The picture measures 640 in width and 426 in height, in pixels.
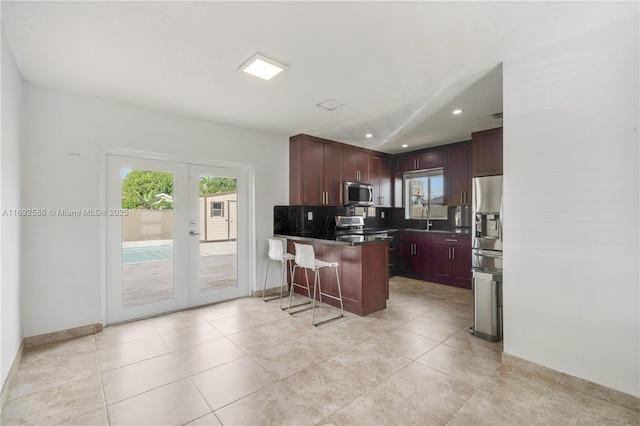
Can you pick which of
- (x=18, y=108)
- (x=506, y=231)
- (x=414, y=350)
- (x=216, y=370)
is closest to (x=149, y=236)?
(x=18, y=108)

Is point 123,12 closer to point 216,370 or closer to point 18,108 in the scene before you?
point 18,108

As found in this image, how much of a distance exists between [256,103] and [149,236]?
2026 mm

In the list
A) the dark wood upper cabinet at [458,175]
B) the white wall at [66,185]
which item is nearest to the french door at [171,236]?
the white wall at [66,185]

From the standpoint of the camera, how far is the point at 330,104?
3365mm

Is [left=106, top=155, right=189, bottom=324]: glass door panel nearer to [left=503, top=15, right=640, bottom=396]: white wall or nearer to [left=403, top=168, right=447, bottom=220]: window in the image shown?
[left=503, top=15, right=640, bottom=396]: white wall

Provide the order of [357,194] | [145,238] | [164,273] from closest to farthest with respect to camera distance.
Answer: [145,238] < [164,273] < [357,194]

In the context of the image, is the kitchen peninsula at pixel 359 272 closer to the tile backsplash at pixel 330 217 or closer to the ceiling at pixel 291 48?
the tile backsplash at pixel 330 217

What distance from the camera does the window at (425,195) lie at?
5.52 meters

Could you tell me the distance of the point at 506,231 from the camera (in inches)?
94.0

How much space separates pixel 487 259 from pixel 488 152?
1328mm

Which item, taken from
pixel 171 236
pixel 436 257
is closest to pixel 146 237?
pixel 171 236

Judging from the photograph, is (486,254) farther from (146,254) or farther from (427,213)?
(146,254)

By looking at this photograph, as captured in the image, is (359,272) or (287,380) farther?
(359,272)

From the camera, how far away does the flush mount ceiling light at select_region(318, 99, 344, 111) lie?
3.29 m
